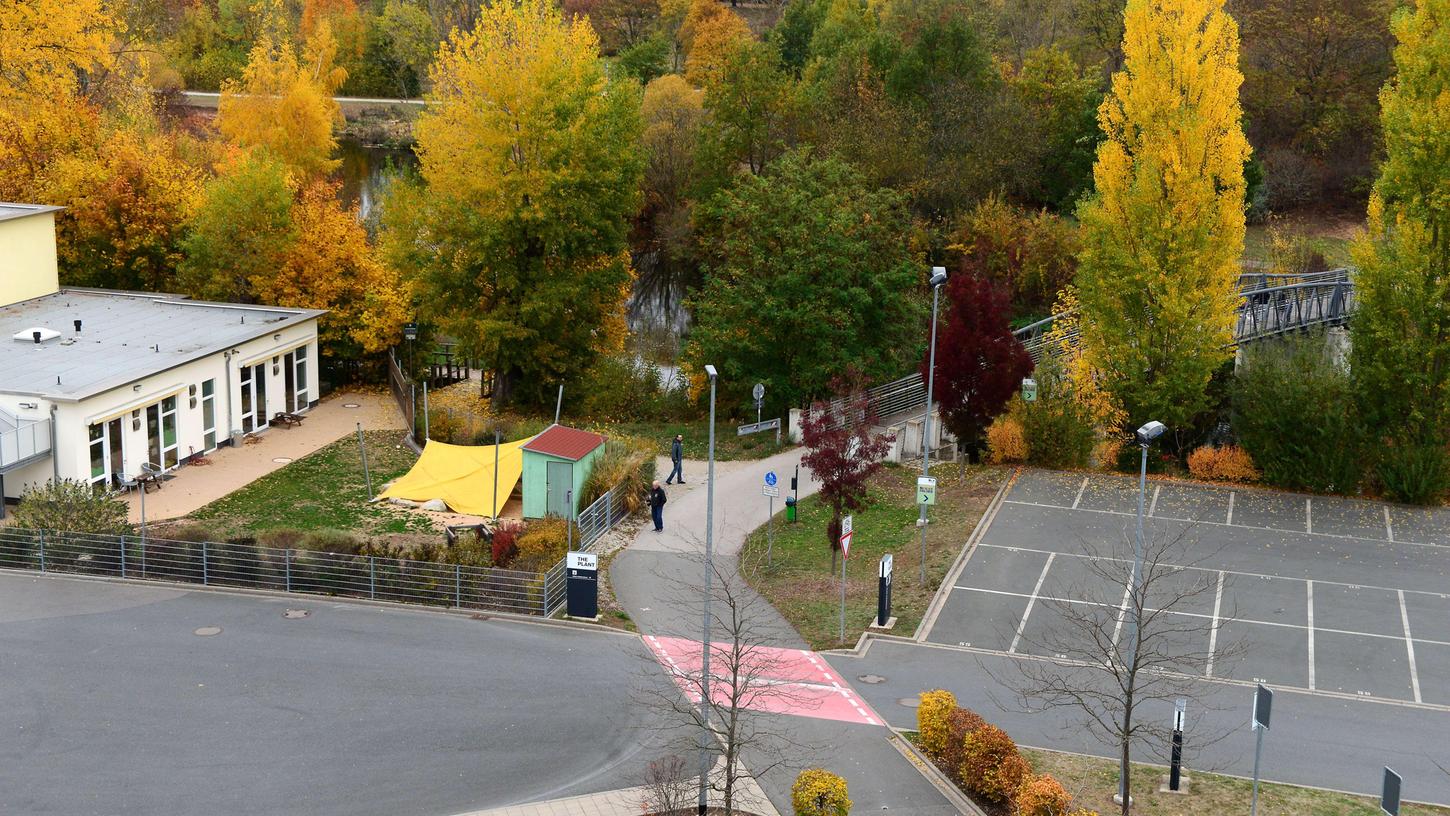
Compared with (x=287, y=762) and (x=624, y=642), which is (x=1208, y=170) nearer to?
(x=624, y=642)

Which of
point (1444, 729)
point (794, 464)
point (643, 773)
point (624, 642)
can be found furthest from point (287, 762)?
point (794, 464)

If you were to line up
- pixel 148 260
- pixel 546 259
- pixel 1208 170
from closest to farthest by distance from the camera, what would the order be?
pixel 1208 170 < pixel 546 259 < pixel 148 260

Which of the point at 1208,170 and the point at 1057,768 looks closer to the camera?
the point at 1057,768

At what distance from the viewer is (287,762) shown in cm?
2022

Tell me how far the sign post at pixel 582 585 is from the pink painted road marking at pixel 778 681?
1.19 meters

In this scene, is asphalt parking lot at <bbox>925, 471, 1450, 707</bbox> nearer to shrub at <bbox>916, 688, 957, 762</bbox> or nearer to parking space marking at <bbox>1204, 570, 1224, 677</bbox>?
parking space marking at <bbox>1204, 570, 1224, 677</bbox>

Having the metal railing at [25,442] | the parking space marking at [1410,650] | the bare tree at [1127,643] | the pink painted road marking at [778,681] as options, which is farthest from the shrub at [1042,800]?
the metal railing at [25,442]

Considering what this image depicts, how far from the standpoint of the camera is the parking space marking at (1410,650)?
24.1m

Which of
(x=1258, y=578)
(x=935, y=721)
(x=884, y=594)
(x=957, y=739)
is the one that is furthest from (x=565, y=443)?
(x=1258, y=578)

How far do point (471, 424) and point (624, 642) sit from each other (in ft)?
49.0

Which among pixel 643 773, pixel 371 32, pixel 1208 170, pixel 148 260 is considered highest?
pixel 371 32

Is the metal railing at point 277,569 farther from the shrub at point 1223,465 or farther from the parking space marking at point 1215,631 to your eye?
the shrub at point 1223,465

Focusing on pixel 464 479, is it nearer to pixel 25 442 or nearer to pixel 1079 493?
pixel 25 442

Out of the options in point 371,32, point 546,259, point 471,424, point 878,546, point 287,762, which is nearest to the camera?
point 287,762
